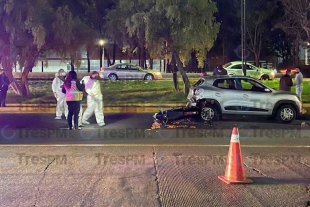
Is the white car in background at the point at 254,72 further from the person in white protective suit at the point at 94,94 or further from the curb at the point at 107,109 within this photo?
the person in white protective suit at the point at 94,94

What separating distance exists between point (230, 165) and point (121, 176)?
5.75 ft

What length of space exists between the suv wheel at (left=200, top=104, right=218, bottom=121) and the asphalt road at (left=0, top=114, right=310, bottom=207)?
81 centimetres

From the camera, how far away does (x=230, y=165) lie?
277 inches

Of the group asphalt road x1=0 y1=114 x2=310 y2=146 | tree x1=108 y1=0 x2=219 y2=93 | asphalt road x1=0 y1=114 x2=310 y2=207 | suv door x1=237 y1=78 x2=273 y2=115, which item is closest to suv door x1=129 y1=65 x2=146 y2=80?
tree x1=108 y1=0 x2=219 y2=93

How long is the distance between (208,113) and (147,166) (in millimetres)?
6236

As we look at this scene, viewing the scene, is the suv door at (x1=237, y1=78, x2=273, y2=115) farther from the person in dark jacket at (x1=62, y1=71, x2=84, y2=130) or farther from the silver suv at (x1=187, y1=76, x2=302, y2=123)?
the person in dark jacket at (x1=62, y1=71, x2=84, y2=130)

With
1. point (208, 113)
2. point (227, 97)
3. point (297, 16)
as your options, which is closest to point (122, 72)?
point (297, 16)

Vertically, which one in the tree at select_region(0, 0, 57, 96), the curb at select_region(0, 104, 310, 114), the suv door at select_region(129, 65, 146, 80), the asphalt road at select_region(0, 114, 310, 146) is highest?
the tree at select_region(0, 0, 57, 96)

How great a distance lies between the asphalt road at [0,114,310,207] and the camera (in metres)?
6.24

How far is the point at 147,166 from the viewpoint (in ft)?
26.3

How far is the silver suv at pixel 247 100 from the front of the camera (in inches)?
554

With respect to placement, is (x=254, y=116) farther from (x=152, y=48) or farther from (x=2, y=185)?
(x=2, y=185)

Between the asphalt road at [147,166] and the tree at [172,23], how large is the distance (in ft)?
24.5

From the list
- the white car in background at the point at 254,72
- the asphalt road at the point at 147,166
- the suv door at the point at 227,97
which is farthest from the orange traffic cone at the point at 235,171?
the white car in background at the point at 254,72
